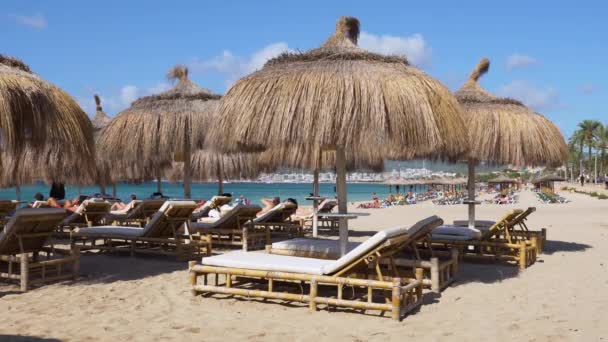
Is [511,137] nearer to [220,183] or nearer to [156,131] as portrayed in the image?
[156,131]

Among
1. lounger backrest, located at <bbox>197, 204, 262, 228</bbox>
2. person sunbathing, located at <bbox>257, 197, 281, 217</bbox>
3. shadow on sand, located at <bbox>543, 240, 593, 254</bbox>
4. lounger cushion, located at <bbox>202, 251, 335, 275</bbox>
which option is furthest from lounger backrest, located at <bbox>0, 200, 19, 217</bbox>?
shadow on sand, located at <bbox>543, 240, 593, 254</bbox>

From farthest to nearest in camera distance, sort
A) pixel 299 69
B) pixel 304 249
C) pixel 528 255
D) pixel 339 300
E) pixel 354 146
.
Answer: pixel 528 255 → pixel 304 249 → pixel 299 69 → pixel 354 146 → pixel 339 300

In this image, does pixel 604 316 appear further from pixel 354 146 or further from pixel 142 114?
pixel 142 114

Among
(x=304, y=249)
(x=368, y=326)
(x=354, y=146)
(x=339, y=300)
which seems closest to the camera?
(x=368, y=326)

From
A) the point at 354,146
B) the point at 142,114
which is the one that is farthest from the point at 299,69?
the point at 142,114

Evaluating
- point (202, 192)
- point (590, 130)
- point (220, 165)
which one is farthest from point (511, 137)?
point (590, 130)

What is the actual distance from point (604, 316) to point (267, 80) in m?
3.43

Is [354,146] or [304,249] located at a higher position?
[354,146]

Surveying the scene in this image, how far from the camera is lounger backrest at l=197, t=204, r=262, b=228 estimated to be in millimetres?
9023

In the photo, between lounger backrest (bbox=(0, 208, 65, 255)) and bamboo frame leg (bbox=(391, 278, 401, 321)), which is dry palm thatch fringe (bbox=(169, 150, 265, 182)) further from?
bamboo frame leg (bbox=(391, 278, 401, 321))

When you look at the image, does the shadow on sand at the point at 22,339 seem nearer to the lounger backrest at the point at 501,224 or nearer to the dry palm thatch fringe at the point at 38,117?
the dry palm thatch fringe at the point at 38,117

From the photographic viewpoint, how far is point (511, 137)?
778 centimetres

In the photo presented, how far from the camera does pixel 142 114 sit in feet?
29.4

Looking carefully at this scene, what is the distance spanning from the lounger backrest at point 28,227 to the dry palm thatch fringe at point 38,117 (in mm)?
613
